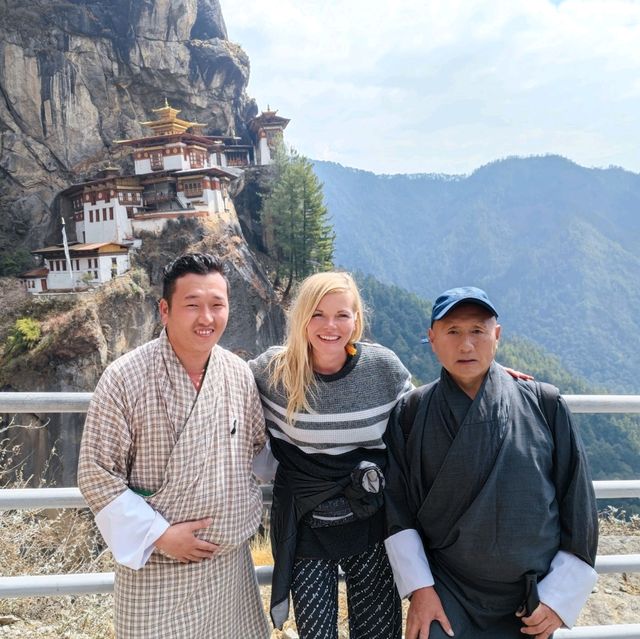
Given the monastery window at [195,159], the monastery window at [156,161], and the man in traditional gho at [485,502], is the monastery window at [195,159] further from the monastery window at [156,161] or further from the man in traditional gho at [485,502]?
the man in traditional gho at [485,502]

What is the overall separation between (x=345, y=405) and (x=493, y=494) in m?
0.59

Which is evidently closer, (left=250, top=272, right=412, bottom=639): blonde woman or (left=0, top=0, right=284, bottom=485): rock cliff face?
(left=250, top=272, right=412, bottom=639): blonde woman

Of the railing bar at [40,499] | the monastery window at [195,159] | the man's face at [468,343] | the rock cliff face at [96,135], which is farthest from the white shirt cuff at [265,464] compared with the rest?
the monastery window at [195,159]

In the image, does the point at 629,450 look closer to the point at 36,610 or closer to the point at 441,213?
the point at 36,610

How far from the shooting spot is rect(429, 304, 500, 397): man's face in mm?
1914

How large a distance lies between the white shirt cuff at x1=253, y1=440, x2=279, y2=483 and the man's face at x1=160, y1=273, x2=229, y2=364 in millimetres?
486

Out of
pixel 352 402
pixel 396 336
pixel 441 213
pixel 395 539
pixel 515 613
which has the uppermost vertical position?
pixel 441 213

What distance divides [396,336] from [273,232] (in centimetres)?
3068

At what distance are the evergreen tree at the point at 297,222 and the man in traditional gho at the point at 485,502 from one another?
2804 centimetres

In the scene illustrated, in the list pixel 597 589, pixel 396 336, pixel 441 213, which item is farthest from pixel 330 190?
pixel 597 589

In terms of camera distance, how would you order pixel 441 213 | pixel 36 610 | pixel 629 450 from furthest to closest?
1. pixel 441 213
2. pixel 629 450
3. pixel 36 610

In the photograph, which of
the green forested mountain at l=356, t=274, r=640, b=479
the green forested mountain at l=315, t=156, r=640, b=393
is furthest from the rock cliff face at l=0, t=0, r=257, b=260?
the green forested mountain at l=315, t=156, r=640, b=393

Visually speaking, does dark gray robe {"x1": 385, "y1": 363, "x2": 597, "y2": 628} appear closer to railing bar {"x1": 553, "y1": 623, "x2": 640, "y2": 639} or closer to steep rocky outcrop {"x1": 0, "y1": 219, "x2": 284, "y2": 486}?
railing bar {"x1": 553, "y1": 623, "x2": 640, "y2": 639}

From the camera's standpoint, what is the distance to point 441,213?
175 metres
